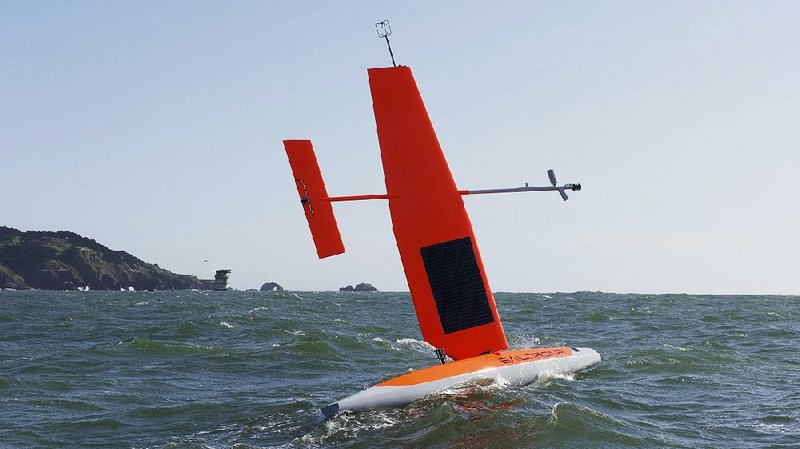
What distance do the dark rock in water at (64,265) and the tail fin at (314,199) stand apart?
6019 inches

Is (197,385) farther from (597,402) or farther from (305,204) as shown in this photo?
(597,402)

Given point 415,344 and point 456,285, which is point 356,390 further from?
point 415,344

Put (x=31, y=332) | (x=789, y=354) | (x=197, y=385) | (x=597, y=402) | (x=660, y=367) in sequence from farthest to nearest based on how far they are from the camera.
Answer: (x=31, y=332) → (x=789, y=354) → (x=660, y=367) → (x=197, y=385) → (x=597, y=402)

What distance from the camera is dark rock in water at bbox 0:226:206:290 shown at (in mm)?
151750

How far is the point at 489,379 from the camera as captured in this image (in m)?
14.0

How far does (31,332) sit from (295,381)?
52.0 feet

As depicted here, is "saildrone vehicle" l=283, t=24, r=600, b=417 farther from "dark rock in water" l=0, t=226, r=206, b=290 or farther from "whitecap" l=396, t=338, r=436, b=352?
"dark rock in water" l=0, t=226, r=206, b=290

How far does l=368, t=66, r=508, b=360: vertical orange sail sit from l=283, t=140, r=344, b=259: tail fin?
3.98ft

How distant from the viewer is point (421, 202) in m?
13.7

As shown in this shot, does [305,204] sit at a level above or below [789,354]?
above

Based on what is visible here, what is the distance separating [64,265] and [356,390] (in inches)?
6216

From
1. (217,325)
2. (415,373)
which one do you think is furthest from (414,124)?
(217,325)

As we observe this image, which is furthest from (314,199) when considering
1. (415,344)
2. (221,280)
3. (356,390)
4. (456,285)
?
(221,280)

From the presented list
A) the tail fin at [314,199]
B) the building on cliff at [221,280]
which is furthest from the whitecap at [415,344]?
the building on cliff at [221,280]
